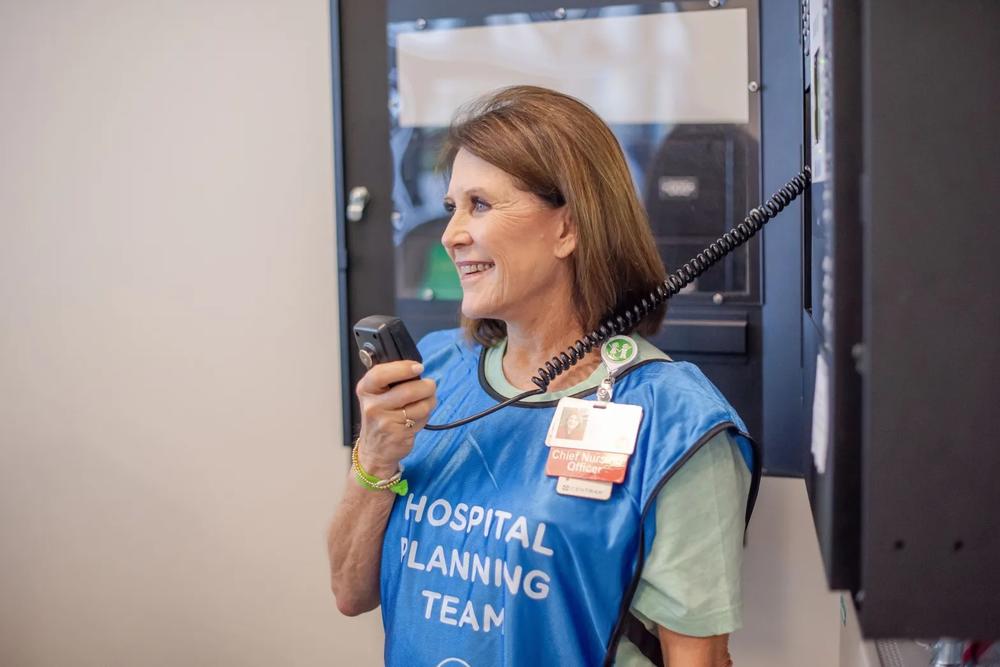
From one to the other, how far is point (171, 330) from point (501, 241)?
3.74 feet

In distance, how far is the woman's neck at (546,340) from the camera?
1.42 m

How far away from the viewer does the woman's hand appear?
1.28 metres

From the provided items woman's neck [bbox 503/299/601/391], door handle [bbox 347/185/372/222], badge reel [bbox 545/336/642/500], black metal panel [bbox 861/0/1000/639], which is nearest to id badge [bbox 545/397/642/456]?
badge reel [bbox 545/336/642/500]

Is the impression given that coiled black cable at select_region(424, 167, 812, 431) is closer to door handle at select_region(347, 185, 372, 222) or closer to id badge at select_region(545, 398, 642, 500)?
id badge at select_region(545, 398, 642, 500)

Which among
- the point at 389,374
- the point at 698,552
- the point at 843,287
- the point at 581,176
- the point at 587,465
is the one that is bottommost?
the point at 698,552

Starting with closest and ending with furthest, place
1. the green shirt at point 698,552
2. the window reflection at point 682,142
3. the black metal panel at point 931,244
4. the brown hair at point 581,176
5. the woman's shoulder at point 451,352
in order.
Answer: the black metal panel at point 931,244, the green shirt at point 698,552, the brown hair at point 581,176, the woman's shoulder at point 451,352, the window reflection at point 682,142

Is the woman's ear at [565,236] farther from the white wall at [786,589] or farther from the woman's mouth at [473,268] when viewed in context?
the white wall at [786,589]

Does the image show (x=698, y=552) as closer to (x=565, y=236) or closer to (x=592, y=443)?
(x=592, y=443)

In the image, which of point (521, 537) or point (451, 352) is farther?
point (451, 352)

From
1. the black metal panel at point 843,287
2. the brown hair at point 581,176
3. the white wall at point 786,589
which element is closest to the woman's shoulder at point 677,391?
the brown hair at point 581,176

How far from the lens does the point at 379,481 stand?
140 cm

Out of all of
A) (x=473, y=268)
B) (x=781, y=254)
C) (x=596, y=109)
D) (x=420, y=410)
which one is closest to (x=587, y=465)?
(x=420, y=410)

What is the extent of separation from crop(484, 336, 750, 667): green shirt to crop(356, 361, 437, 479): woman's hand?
346 mm

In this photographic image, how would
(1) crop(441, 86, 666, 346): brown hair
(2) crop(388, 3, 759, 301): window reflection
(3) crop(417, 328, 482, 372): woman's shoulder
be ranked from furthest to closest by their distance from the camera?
(2) crop(388, 3, 759, 301): window reflection < (3) crop(417, 328, 482, 372): woman's shoulder < (1) crop(441, 86, 666, 346): brown hair
